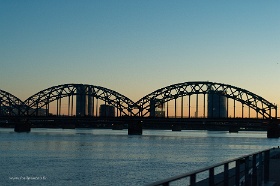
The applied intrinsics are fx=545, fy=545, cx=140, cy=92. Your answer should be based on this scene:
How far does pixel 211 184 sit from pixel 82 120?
171m

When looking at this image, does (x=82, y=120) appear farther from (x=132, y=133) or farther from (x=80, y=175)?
(x=80, y=175)

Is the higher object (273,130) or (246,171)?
(246,171)

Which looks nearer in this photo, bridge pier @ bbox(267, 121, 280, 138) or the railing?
the railing

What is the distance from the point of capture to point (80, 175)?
150 feet

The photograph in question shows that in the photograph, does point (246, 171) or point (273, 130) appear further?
point (273, 130)

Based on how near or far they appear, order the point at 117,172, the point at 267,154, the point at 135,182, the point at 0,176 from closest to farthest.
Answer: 1. the point at 267,154
2. the point at 135,182
3. the point at 0,176
4. the point at 117,172

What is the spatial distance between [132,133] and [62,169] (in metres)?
147

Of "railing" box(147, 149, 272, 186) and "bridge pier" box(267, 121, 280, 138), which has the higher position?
"railing" box(147, 149, 272, 186)

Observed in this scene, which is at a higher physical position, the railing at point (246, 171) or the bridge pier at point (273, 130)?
the railing at point (246, 171)

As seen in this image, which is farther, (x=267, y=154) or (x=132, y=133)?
(x=132, y=133)

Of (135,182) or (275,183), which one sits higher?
(275,183)

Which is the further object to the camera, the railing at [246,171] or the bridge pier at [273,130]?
the bridge pier at [273,130]

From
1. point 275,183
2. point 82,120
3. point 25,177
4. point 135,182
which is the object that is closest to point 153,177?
point 135,182

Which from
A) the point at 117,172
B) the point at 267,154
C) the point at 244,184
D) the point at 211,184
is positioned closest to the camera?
the point at 211,184
